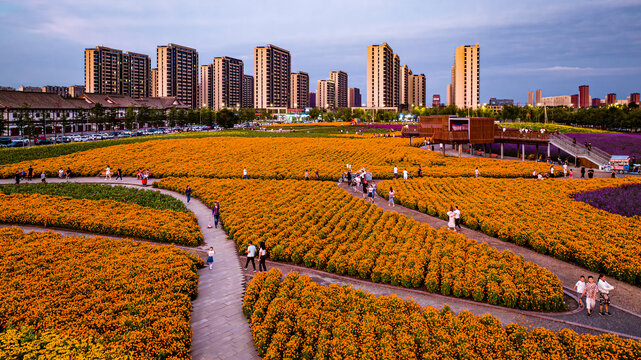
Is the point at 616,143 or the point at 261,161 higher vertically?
the point at 616,143

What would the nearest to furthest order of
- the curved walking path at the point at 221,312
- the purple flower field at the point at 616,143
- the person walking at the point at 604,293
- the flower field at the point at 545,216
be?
the curved walking path at the point at 221,312 → the person walking at the point at 604,293 → the flower field at the point at 545,216 → the purple flower field at the point at 616,143

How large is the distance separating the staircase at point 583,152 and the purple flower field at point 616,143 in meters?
7.42

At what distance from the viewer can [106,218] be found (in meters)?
27.7

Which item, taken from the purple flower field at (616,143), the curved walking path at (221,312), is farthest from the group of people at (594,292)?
the purple flower field at (616,143)

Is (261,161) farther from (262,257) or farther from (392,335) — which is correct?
(392,335)

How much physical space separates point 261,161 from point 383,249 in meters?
37.3

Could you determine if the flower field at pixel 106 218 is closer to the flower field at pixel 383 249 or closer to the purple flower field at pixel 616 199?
the flower field at pixel 383 249

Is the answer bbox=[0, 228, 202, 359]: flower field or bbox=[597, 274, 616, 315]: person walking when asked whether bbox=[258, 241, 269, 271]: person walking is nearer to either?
bbox=[0, 228, 202, 359]: flower field

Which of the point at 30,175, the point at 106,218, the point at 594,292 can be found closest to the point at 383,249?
the point at 594,292

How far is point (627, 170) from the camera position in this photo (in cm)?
5181

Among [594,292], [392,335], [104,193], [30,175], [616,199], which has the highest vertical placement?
[30,175]

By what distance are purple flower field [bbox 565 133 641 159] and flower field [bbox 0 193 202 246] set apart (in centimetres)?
6647

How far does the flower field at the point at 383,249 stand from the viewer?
17172 mm

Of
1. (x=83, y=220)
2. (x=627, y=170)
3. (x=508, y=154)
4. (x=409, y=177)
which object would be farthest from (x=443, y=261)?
(x=508, y=154)
